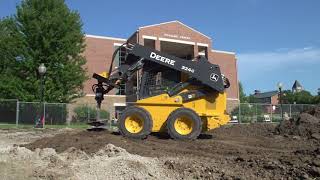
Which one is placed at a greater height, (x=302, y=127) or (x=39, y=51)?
(x=39, y=51)

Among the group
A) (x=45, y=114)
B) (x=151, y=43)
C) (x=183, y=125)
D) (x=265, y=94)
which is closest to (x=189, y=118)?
(x=183, y=125)

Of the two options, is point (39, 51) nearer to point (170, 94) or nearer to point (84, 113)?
point (84, 113)

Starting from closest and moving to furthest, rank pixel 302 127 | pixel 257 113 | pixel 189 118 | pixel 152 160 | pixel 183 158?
1. pixel 152 160
2. pixel 183 158
3. pixel 189 118
4. pixel 302 127
5. pixel 257 113

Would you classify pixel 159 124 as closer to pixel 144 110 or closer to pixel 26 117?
pixel 144 110

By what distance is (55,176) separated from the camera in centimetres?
912

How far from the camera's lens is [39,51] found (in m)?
36.1

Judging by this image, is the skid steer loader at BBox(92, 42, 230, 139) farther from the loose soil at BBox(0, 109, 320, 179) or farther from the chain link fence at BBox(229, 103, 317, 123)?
the chain link fence at BBox(229, 103, 317, 123)

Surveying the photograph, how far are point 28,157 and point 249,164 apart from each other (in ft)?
19.1

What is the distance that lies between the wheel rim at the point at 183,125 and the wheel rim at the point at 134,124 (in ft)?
3.98

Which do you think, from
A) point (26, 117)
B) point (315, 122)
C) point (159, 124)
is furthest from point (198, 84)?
point (26, 117)

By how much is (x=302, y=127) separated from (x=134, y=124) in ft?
25.2

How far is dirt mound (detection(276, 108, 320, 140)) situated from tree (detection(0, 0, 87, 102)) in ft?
70.3

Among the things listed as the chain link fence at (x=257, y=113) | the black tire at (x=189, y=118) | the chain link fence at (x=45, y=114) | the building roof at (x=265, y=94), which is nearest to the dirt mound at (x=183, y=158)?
the black tire at (x=189, y=118)

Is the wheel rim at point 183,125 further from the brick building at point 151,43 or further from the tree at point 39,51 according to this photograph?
the brick building at point 151,43
